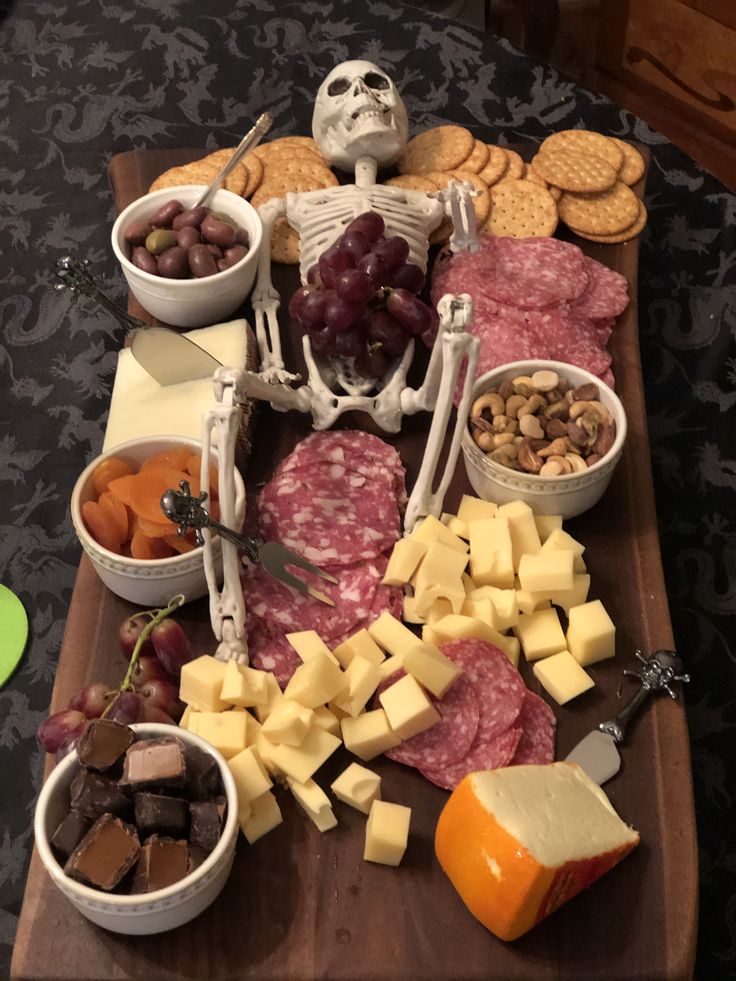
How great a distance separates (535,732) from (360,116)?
39.7 inches

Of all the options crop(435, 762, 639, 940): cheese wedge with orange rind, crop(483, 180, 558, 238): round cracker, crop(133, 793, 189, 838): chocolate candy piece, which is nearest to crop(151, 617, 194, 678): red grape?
crop(133, 793, 189, 838): chocolate candy piece

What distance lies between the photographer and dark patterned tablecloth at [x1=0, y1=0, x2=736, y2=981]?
1.42 metres

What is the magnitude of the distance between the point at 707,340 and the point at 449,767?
1.06m

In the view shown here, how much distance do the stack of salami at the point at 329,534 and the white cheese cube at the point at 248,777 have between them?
131 mm

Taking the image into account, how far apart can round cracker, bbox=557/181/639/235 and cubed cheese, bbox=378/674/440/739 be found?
0.90 m

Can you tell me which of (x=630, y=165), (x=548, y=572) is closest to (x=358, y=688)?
(x=548, y=572)

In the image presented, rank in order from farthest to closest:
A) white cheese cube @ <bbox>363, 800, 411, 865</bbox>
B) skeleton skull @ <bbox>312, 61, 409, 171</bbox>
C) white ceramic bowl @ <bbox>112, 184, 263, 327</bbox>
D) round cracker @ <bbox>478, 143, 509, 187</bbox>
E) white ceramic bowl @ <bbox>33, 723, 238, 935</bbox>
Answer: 1. round cracker @ <bbox>478, 143, 509, 187</bbox>
2. skeleton skull @ <bbox>312, 61, 409, 171</bbox>
3. white ceramic bowl @ <bbox>112, 184, 263, 327</bbox>
4. white cheese cube @ <bbox>363, 800, 411, 865</bbox>
5. white ceramic bowl @ <bbox>33, 723, 238, 935</bbox>

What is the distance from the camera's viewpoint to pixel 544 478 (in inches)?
44.2

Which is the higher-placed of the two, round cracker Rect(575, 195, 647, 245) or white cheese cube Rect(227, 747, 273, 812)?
round cracker Rect(575, 195, 647, 245)

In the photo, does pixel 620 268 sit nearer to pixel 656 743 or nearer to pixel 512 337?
pixel 512 337

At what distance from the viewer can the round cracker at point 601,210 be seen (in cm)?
154

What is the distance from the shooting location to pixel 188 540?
3.58ft

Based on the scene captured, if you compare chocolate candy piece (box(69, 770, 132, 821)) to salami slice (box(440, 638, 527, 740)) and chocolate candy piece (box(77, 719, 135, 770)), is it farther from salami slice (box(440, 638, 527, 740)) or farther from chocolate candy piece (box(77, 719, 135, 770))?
salami slice (box(440, 638, 527, 740))

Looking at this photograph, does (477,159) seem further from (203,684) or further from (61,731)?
(61,731)
